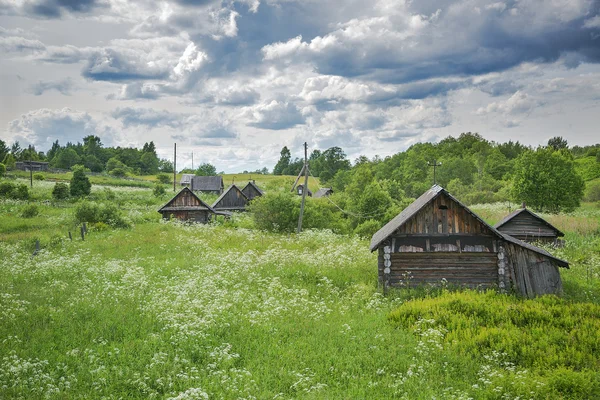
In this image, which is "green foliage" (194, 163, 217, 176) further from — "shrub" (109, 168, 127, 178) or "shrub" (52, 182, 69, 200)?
"shrub" (52, 182, 69, 200)

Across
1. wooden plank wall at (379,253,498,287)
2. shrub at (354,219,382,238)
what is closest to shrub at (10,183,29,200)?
shrub at (354,219,382,238)

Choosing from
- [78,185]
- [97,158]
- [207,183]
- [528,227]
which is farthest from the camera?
[97,158]

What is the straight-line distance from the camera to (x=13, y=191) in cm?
5025

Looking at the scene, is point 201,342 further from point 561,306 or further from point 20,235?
point 20,235

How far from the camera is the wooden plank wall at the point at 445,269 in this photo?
1870cm

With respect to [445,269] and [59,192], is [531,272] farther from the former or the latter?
[59,192]

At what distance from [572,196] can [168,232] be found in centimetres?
4474

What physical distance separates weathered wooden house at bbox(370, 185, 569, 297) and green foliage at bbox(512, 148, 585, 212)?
36.1 metres

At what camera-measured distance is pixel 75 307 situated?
14992 millimetres

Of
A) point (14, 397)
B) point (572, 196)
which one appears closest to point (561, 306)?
point (14, 397)

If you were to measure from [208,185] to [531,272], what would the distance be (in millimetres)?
67055

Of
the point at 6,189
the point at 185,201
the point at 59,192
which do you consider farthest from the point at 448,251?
the point at 6,189

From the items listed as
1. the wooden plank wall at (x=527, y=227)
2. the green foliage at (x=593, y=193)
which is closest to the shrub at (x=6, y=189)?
the wooden plank wall at (x=527, y=227)

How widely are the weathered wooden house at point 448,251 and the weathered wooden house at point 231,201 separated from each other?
3604 cm
